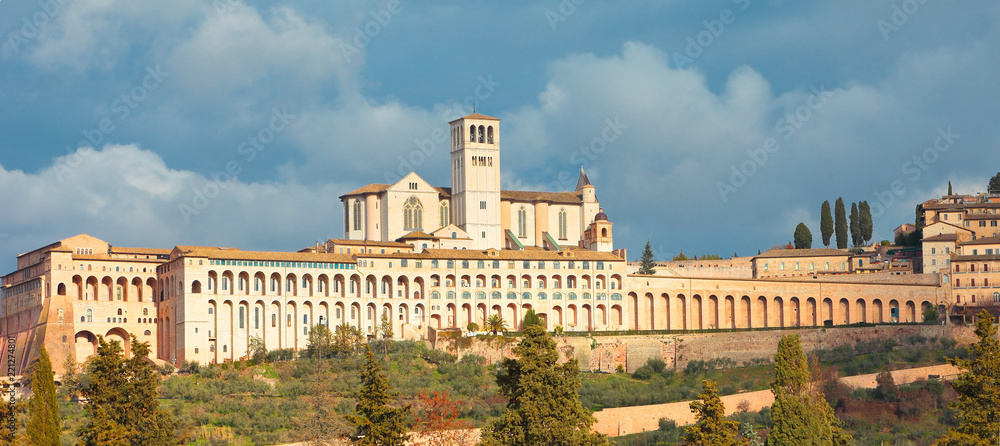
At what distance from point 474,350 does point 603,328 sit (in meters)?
12.4

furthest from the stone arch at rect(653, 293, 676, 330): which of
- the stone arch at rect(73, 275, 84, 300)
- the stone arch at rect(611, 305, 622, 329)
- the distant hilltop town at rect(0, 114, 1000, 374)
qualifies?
the stone arch at rect(73, 275, 84, 300)

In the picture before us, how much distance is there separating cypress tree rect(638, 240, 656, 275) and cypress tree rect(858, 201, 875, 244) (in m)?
18.0

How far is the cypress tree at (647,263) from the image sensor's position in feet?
377

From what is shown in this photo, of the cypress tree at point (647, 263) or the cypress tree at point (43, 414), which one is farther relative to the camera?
the cypress tree at point (647, 263)

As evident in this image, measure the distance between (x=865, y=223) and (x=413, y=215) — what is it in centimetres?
3833

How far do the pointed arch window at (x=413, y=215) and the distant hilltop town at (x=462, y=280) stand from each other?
12 centimetres

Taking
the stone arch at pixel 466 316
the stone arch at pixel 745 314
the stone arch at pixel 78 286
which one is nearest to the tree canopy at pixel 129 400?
the stone arch at pixel 78 286

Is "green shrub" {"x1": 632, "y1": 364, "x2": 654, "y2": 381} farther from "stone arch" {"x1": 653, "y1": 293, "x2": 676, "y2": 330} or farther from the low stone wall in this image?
the low stone wall

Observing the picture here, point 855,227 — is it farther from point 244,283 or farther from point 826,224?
point 244,283

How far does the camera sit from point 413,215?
10888cm

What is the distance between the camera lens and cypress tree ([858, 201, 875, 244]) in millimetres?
121125

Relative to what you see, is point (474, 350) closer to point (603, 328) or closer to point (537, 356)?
point (603, 328)

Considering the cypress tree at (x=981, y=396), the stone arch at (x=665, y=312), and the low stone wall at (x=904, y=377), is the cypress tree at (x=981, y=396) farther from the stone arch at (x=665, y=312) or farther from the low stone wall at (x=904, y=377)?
the stone arch at (x=665, y=312)

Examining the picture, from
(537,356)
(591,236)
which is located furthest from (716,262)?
(537,356)
